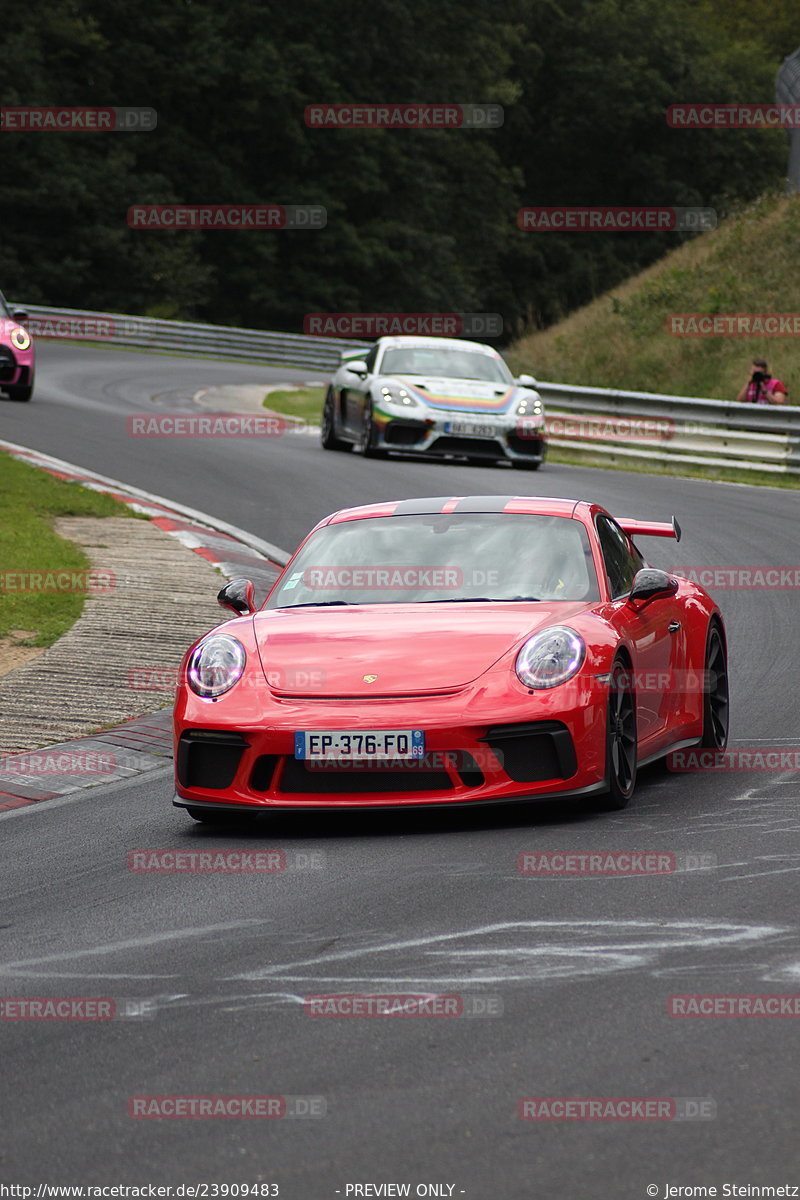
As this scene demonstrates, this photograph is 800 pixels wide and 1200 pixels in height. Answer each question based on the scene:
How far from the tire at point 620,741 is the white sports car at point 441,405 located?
1450cm

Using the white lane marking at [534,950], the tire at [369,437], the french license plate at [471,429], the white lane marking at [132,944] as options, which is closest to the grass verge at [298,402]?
the tire at [369,437]

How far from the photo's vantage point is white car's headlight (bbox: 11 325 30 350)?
82.0 feet

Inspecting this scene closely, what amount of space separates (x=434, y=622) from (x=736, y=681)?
347 cm

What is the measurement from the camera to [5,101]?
5044 cm

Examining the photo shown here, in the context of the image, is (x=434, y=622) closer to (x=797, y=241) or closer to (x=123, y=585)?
(x=123, y=585)

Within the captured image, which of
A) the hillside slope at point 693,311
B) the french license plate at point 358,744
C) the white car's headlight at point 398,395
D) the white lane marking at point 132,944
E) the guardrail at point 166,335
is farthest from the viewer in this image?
the guardrail at point 166,335

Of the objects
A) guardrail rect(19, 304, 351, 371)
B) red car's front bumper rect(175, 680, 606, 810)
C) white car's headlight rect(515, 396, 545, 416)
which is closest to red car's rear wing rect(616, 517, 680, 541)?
red car's front bumper rect(175, 680, 606, 810)

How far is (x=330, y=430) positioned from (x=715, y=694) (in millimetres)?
15304

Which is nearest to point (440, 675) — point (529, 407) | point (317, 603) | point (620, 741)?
point (620, 741)

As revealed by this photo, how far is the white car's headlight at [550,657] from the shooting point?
7.25m

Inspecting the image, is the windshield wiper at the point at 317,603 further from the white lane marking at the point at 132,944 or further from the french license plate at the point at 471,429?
the french license plate at the point at 471,429

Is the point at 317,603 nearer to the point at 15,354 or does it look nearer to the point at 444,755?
the point at 444,755

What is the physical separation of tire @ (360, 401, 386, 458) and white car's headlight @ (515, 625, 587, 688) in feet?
50.3

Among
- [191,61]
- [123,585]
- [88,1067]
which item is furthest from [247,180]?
[88,1067]
